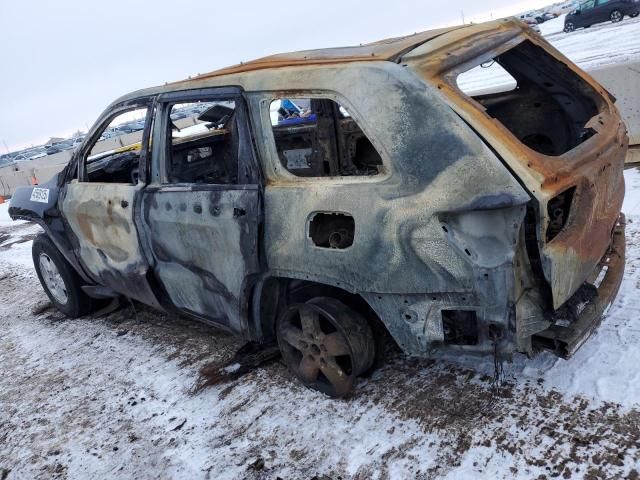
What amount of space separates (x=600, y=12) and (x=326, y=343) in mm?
29367

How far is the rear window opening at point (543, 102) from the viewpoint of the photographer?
3.25m

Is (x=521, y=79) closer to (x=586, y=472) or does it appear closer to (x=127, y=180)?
(x=586, y=472)

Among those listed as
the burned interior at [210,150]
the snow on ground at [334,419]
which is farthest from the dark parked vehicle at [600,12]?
the burned interior at [210,150]

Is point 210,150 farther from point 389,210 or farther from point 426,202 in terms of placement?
point 426,202

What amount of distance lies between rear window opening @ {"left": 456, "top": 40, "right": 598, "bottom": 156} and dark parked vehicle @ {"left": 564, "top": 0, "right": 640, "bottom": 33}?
25.5 metres

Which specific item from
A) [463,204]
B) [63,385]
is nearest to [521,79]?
[463,204]

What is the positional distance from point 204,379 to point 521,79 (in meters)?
2.86

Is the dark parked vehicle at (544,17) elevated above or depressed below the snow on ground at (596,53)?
above

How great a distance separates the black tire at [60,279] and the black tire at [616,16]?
28276 mm

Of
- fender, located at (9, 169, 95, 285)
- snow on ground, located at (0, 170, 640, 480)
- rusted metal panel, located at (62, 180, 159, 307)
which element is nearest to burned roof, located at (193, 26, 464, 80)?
rusted metal panel, located at (62, 180, 159, 307)

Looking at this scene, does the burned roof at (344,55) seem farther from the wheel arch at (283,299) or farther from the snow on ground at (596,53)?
the snow on ground at (596,53)

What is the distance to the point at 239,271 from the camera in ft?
10.1

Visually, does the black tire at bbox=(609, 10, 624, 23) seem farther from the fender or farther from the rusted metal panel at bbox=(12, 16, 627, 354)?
the fender

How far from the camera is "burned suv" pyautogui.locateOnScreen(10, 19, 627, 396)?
7.53ft
